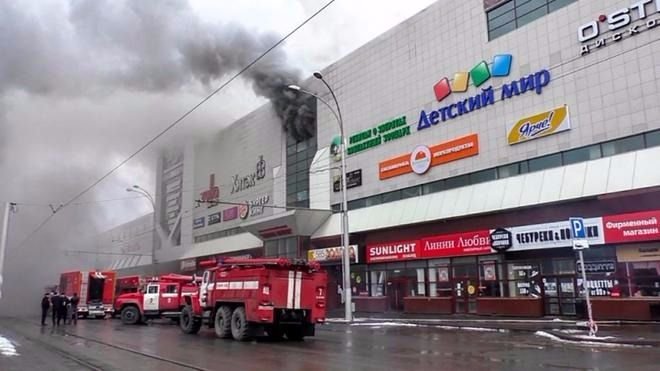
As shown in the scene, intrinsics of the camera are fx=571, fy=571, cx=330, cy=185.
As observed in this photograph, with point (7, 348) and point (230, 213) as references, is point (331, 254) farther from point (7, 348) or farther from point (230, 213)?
point (7, 348)

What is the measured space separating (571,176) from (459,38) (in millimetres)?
10455

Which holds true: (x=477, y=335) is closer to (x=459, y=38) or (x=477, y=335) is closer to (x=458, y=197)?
(x=458, y=197)

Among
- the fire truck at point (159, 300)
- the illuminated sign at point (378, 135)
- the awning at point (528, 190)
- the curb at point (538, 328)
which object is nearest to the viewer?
the curb at point (538, 328)

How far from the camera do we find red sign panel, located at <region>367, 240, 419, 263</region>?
101 ft

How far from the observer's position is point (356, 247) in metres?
34.5

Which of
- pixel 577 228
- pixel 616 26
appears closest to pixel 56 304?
pixel 577 228

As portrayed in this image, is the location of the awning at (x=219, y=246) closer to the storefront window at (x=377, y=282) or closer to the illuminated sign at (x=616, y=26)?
the storefront window at (x=377, y=282)

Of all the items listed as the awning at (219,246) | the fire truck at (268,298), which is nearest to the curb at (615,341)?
the fire truck at (268,298)

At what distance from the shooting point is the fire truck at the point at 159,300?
27.0 m

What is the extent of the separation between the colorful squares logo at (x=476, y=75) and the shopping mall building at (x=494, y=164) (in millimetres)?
87

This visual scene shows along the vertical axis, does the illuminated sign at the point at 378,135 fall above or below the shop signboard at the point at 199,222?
above

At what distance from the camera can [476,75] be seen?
95.8 feet

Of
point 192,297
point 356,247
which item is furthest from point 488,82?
point 192,297

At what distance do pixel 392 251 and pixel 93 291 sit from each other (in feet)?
58.5
